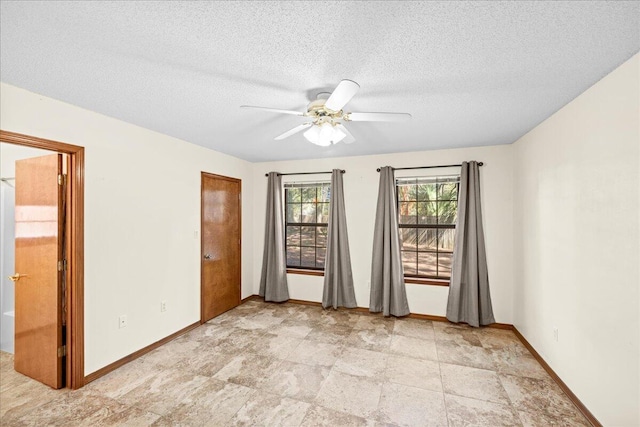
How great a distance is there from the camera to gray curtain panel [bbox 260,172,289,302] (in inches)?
179

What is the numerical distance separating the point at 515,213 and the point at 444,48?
2.88 metres

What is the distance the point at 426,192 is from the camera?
13.4 feet

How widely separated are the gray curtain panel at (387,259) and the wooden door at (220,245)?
2.16 metres

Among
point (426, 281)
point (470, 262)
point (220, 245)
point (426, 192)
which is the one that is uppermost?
point (426, 192)

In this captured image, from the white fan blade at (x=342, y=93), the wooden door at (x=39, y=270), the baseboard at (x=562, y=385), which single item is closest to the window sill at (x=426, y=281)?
the baseboard at (x=562, y=385)

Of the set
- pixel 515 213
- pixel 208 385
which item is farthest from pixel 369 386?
pixel 515 213

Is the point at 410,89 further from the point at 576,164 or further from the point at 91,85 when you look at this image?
the point at 91,85

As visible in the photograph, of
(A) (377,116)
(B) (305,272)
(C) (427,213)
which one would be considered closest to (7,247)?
(B) (305,272)

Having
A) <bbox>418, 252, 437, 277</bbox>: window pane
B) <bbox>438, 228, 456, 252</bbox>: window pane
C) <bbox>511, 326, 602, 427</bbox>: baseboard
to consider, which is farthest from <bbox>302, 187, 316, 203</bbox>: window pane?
<bbox>511, 326, 602, 427</bbox>: baseboard

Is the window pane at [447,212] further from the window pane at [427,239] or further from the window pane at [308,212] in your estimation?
the window pane at [308,212]

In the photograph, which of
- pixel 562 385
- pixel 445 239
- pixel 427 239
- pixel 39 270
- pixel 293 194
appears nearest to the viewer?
pixel 562 385

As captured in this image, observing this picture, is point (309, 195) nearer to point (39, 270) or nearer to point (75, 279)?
point (75, 279)

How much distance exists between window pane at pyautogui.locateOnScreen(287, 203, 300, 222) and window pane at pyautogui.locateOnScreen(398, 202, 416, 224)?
170cm

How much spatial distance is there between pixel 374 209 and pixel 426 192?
31.4 inches
